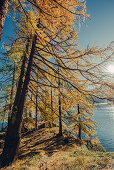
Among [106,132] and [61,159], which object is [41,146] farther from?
[106,132]

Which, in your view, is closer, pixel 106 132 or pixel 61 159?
pixel 61 159

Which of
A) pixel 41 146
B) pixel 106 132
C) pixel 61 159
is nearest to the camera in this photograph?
pixel 61 159

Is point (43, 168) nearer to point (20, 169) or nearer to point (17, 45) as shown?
point (20, 169)

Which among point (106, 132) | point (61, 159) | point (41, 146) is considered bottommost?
point (106, 132)

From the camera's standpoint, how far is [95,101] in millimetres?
3309

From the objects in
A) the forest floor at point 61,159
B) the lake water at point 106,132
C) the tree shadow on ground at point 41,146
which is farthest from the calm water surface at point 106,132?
the tree shadow on ground at point 41,146

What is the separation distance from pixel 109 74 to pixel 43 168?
5335 millimetres

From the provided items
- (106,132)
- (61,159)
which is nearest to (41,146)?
(61,159)

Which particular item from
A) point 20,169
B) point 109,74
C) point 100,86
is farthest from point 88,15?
point 20,169

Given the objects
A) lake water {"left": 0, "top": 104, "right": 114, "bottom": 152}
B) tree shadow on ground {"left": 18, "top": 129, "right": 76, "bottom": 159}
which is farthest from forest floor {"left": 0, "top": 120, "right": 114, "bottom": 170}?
lake water {"left": 0, "top": 104, "right": 114, "bottom": 152}

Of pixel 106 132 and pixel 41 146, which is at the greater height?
pixel 41 146

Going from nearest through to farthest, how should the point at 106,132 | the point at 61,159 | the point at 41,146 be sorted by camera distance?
the point at 61,159, the point at 41,146, the point at 106,132

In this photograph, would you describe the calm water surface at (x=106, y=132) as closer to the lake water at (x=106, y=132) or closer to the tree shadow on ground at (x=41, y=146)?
the lake water at (x=106, y=132)

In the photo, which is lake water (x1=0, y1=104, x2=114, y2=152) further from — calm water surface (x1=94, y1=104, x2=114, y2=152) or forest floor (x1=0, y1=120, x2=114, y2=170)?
forest floor (x1=0, y1=120, x2=114, y2=170)
